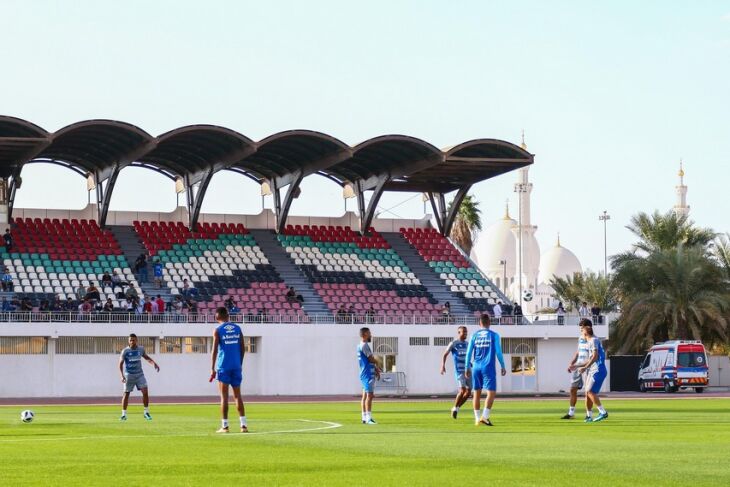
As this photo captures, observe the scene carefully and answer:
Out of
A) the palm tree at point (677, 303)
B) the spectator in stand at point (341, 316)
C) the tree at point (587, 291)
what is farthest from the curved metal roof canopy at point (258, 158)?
the tree at point (587, 291)

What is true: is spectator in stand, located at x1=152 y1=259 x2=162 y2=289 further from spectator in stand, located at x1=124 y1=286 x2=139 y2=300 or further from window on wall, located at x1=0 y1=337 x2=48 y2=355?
window on wall, located at x1=0 y1=337 x2=48 y2=355

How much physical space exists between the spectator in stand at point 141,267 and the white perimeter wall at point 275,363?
5.05m

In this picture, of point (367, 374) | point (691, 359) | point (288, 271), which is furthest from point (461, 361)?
point (288, 271)

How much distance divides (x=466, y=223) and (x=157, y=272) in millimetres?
30592

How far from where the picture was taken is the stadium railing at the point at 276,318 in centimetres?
5259

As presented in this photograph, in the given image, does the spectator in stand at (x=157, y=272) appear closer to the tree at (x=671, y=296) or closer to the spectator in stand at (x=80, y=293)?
the spectator in stand at (x=80, y=293)

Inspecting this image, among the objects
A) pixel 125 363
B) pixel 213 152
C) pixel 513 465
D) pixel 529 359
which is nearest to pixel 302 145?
pixel 213 152

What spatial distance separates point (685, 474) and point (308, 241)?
5312cm

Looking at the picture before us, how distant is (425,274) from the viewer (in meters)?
64.6

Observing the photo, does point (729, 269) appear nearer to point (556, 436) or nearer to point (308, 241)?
point (308, 241)

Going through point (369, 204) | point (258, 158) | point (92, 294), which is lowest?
point (92, 294)

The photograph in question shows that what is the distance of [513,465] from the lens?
13.9m

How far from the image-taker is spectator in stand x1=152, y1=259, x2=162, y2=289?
58344mm

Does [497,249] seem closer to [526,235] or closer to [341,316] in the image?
[526,235]
